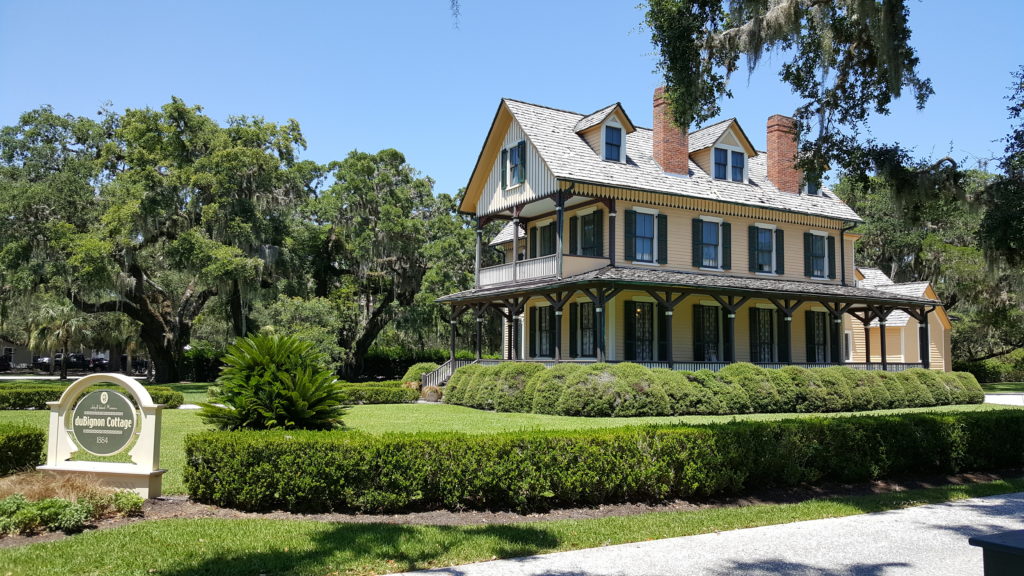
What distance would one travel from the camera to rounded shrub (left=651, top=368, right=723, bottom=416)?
60.7 feet

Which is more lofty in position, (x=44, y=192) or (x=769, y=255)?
(x=44, y=192)

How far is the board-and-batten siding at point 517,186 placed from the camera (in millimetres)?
23328

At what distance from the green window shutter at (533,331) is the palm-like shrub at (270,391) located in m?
16.5

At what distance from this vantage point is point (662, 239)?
24188 mm

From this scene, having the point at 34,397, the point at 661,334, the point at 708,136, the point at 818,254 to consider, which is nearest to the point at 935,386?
the point at 818,254

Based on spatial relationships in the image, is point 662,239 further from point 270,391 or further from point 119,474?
point 119,474

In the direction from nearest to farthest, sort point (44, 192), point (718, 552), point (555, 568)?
point (555, 568)
point (718, 552)
point (44, 192)

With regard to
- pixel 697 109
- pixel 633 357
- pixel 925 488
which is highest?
pixel 697 109

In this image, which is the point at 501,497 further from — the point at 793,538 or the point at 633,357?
the point at 633,357

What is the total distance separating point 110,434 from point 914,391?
21996 millimetres

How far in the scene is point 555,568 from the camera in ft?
19.2

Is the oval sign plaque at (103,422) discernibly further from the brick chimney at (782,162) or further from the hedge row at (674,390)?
the brick chimney at (782,162)

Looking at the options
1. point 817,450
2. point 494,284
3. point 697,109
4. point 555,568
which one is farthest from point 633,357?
point 555,568

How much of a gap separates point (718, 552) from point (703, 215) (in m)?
19.8
